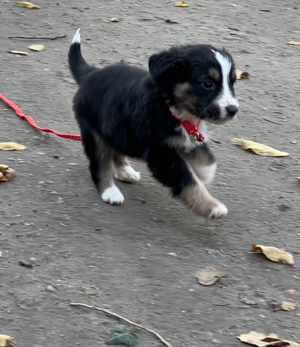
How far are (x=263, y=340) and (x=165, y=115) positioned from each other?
1.46 m

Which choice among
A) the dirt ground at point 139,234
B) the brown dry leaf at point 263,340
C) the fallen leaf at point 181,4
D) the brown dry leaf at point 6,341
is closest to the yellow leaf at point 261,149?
the dirt ground at point 139,234

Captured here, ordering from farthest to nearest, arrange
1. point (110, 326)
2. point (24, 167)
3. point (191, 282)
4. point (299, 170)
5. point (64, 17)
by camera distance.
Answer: point (64, 17) → point (299, 170) → point (24, 167) → point (191, 282) → point (110, 326)

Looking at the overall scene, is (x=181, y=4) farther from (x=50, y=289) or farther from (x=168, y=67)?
(x=50, y=289)

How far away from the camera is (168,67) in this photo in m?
3.43

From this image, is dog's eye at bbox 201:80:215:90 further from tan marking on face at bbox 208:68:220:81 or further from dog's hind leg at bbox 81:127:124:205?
dog's hind leg at bbox 81:127:124:205

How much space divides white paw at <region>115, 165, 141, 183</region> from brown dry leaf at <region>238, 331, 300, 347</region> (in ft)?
5.73

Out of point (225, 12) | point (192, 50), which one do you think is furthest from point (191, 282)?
point (225, 12)

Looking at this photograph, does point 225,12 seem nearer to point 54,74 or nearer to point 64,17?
point 64,17

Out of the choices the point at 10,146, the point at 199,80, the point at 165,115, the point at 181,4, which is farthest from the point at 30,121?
the point at 181,4

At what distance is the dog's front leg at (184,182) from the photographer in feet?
11.8

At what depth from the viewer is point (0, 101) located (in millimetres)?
5188

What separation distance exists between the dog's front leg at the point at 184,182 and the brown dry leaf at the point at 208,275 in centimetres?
43

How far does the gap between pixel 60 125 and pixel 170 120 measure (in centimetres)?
164

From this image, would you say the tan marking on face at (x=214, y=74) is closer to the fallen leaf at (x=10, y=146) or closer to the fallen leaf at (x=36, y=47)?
the fallen leaf at (x=10, y=146)
